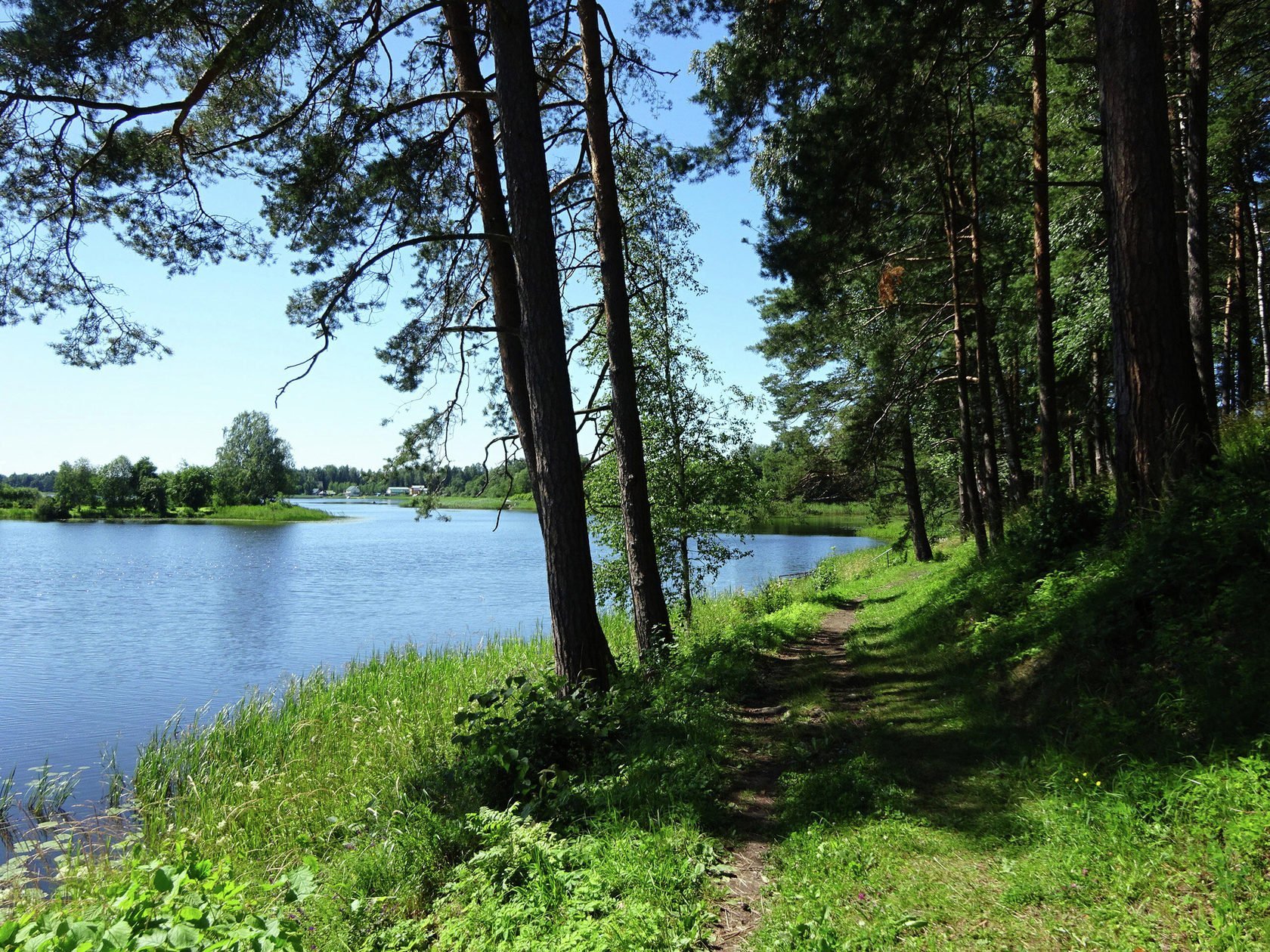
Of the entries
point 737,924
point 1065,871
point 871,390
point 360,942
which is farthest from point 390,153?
point 871,390

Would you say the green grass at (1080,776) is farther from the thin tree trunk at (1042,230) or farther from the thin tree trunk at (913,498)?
the thin tree trunk at (913,498)

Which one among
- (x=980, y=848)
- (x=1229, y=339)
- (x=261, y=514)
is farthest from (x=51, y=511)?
(x=1229, y=339)

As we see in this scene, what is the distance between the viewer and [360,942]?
3373 mm

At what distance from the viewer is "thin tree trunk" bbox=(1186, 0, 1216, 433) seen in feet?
25.0

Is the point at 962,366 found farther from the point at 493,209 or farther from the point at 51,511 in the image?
the point at 51,511

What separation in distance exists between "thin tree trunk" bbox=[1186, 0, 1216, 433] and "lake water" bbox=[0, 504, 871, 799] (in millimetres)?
9144

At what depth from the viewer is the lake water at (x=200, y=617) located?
1041cm

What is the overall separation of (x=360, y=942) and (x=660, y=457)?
1049 centimetres

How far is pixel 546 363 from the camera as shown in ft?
20.4

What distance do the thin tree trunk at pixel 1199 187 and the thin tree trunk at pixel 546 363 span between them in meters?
6.88

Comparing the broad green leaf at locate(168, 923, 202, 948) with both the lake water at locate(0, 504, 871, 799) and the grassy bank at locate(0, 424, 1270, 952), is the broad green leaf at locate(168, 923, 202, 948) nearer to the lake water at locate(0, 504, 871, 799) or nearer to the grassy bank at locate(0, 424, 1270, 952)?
the grassy bank at locate(0, 424, 1270, 952)

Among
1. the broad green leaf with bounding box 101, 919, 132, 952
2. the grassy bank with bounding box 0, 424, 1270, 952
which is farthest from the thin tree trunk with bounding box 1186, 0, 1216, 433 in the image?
the broad green leaf with bounding box 101, 919, 132, 952

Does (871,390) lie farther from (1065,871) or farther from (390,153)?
(1065,871)

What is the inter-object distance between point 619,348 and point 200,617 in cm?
1573
